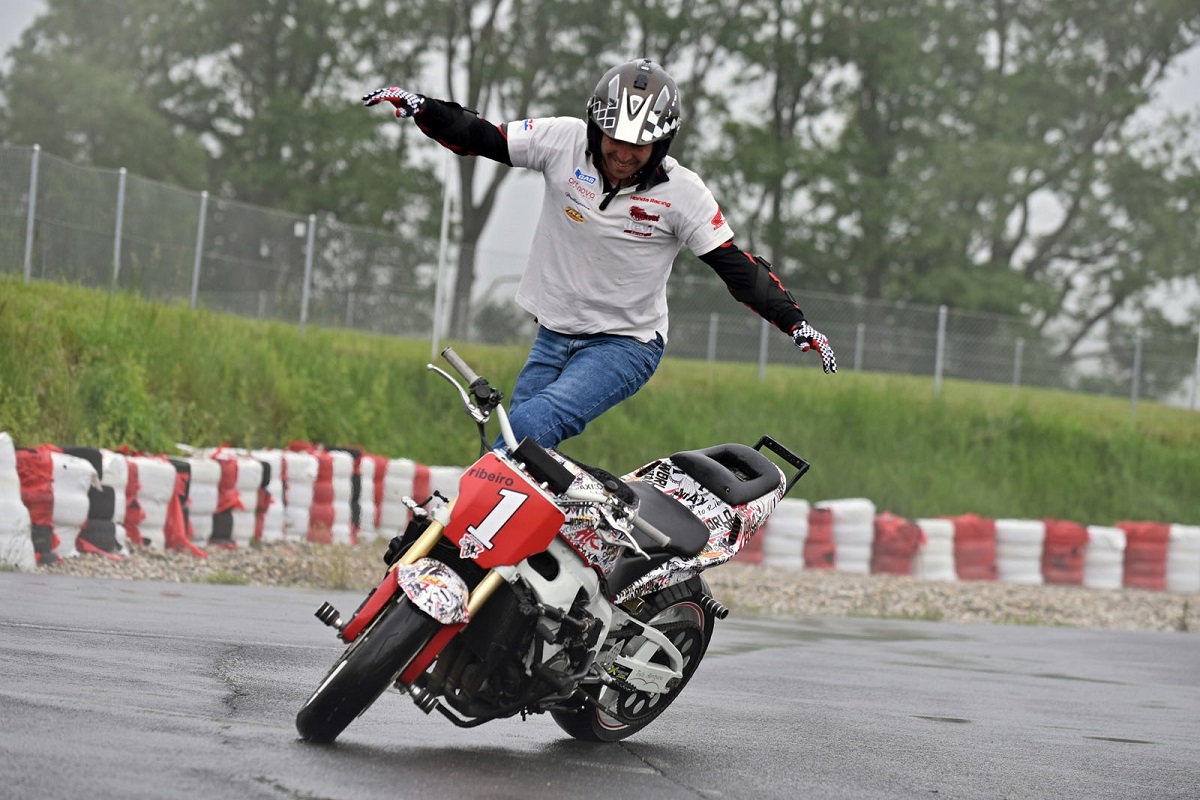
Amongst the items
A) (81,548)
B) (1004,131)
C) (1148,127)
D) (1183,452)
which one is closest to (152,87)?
(1004,131)

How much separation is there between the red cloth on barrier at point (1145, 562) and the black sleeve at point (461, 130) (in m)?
14.5

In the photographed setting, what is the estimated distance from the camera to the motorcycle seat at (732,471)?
18.2 ft

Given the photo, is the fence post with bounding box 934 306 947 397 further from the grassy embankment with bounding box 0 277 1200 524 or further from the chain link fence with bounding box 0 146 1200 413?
the grassy embankment with bounding box 0 277 1200 524

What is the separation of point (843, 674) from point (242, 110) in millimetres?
46264

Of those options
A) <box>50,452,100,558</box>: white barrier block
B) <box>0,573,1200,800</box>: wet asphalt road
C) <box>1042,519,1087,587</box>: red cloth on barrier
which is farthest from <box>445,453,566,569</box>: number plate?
<box>1042,519,1087,587</box>: red cloth on barrier

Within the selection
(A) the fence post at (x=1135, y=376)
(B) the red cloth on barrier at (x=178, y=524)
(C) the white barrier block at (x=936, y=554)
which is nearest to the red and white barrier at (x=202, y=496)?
(B) the red cloth on barrier at (x=178, y=524)

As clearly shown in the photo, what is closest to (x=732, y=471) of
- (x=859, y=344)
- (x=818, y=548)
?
(x=818, y=548)

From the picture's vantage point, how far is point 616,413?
21516 millimetres

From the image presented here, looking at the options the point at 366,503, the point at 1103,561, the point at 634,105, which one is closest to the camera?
the point at 634,105

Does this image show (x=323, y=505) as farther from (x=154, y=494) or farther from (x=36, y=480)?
(x=36, y=480)

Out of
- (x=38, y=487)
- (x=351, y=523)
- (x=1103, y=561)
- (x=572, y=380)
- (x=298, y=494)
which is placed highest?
(x=572, y=380)

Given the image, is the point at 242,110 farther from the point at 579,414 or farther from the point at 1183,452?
the point at 579,414

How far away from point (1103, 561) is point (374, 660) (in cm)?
1532

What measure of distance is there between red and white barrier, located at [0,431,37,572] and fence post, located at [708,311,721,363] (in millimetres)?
16530
